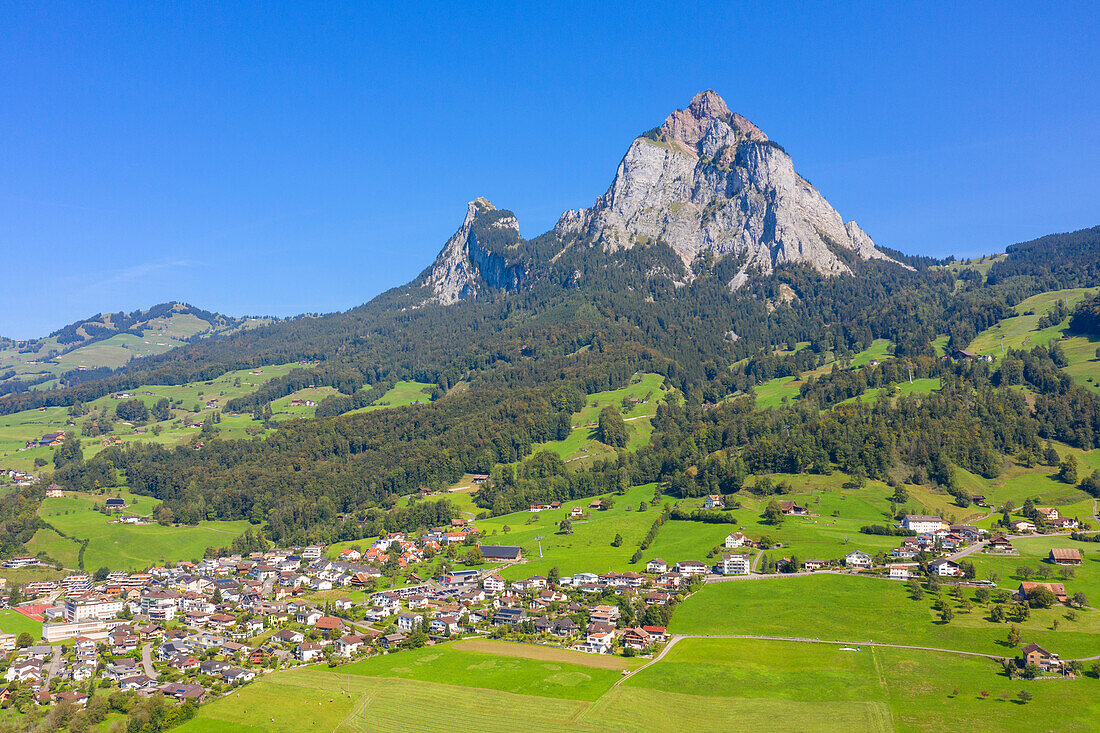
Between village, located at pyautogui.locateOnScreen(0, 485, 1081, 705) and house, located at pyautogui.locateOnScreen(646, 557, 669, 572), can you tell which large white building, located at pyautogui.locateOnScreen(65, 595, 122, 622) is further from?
house, located at pyautogui.locateOnScreen(646, 557, 669, 572)

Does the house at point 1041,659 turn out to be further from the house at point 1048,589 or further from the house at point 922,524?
the house at point 922,524

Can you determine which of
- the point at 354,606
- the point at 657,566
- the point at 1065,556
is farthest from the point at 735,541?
the point at 354,606

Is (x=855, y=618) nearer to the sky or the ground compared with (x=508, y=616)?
nearer to the ground

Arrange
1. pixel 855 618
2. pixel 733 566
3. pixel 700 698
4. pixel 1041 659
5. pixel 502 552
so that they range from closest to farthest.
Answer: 1. pixel 700 698
2. pixel 1041 659
3. pixel 855 618
4. pixel 733 566
5. pixel 502 552

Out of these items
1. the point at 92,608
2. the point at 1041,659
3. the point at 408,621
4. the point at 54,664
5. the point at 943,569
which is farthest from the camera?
the point at 92,608

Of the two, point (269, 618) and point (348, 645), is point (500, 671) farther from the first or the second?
point (269, 618)

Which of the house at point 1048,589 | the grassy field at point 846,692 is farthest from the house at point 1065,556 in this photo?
the grassy field at point 846,692

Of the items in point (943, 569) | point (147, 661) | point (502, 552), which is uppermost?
point (502, 552)
